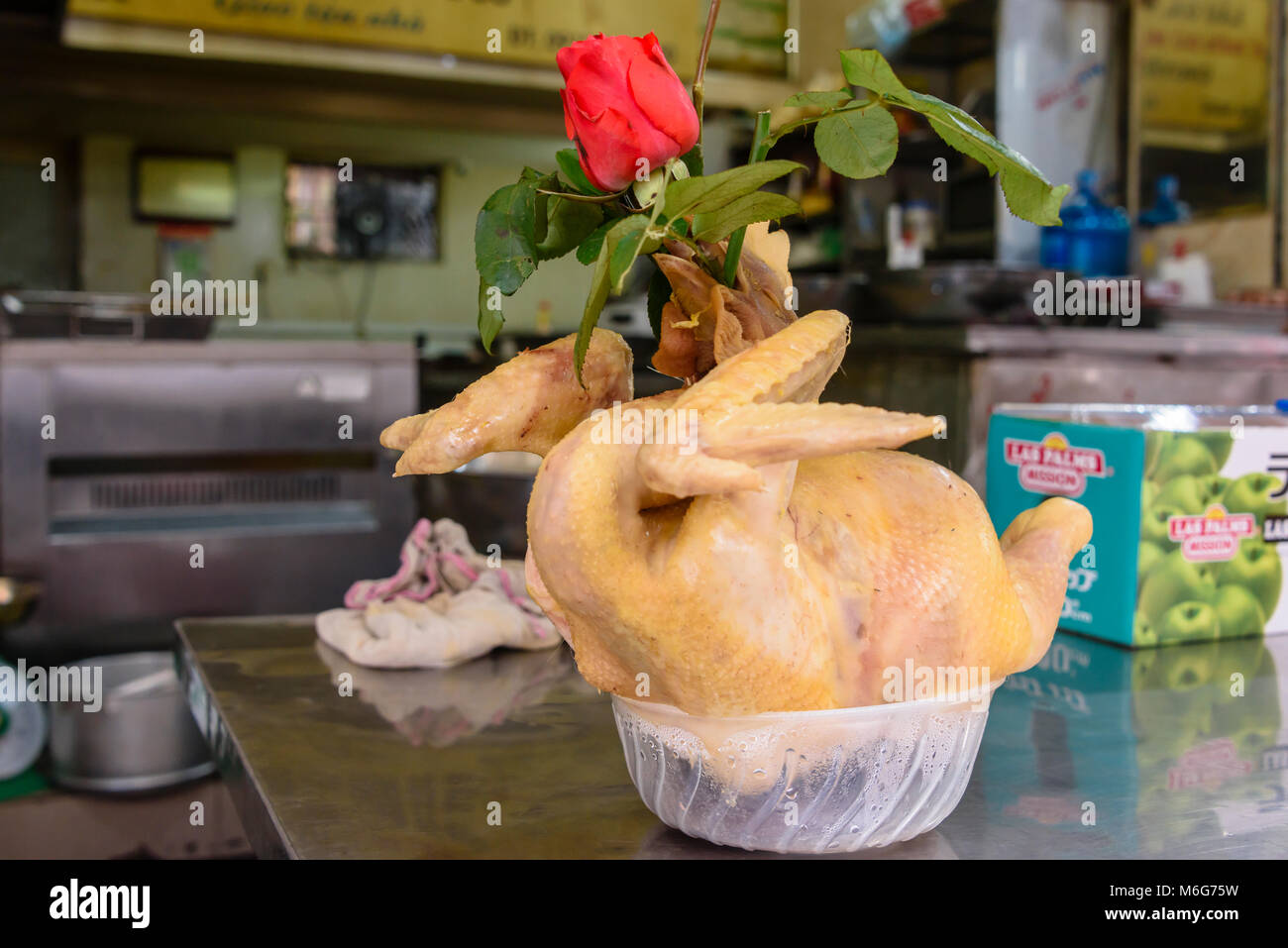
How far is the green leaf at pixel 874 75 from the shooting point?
22.7 inches

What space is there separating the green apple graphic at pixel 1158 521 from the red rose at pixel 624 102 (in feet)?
2.50

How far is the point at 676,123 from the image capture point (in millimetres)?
578

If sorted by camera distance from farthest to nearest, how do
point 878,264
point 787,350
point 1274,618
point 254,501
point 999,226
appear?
point 878,264 < point 999,226 < point 254,501 < point 1274,618 < point 787,350

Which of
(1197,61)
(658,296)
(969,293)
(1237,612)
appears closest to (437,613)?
(658,296)

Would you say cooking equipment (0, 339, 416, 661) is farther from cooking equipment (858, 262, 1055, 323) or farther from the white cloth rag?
the white cloth rag

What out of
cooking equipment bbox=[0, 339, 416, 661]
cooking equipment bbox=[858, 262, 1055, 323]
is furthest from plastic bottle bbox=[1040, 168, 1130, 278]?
cooking equipment bbox=[0, 339, 416, 661]

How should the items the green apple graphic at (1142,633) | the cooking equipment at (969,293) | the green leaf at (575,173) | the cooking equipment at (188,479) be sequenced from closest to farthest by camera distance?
1. the green leaf at (575,173)
2. the green apple graphic at (1142,633)
3. the cooking equipment at (188,479)
4. the cooking equipment at (969,293)

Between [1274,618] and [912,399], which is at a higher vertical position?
[912,399]

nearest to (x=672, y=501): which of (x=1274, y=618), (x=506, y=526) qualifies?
(x=1274, y=618)

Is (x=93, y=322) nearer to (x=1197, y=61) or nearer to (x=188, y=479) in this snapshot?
(x=188, y=479)

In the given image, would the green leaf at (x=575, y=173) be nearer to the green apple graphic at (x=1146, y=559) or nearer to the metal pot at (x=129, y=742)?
the green apple graphic at (x=1146, y=559)

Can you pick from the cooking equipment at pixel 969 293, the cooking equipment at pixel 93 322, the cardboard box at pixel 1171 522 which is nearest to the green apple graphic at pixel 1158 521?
the cardboard box at pixel 1171 522

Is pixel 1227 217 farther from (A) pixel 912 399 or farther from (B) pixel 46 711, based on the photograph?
(B) pixel 46 711

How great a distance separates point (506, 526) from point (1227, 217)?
9.40 ft
